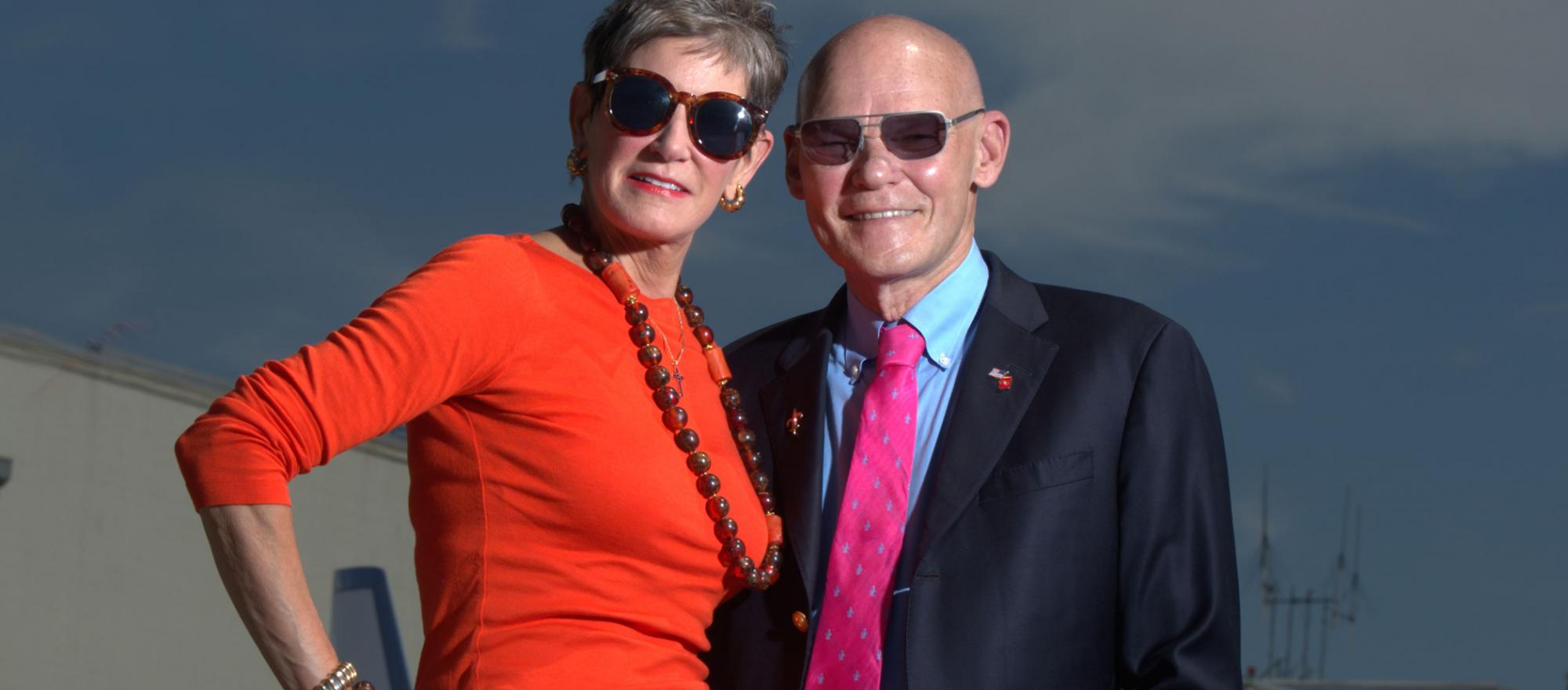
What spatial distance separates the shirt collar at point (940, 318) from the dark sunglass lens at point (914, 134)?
0.29m

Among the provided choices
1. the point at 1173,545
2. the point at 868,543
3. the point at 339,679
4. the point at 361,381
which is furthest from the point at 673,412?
the point at 1173,545

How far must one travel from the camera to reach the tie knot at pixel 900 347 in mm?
3752

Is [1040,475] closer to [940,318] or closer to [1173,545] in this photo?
[1173,545]

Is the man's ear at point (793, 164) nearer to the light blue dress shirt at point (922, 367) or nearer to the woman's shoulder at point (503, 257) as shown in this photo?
the light blue dress shirt at point (922, 367)

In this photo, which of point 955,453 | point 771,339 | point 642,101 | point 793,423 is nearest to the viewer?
point 642,101

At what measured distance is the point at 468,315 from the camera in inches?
120

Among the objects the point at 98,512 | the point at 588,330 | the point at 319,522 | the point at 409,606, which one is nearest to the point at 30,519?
the point at 98,512

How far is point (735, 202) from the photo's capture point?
368cm

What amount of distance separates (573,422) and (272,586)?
2.12 ft

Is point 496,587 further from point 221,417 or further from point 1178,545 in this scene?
point 1178,545

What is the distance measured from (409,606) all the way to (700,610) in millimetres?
18361

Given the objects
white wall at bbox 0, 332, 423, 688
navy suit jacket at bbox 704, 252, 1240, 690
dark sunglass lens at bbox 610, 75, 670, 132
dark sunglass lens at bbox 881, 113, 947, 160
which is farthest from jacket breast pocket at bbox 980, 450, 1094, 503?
white wall at bbox 0, 332, 423, 688

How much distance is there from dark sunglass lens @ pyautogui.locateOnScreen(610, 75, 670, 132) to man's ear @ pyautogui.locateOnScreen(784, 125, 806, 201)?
53cm

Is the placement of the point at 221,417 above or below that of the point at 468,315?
below
